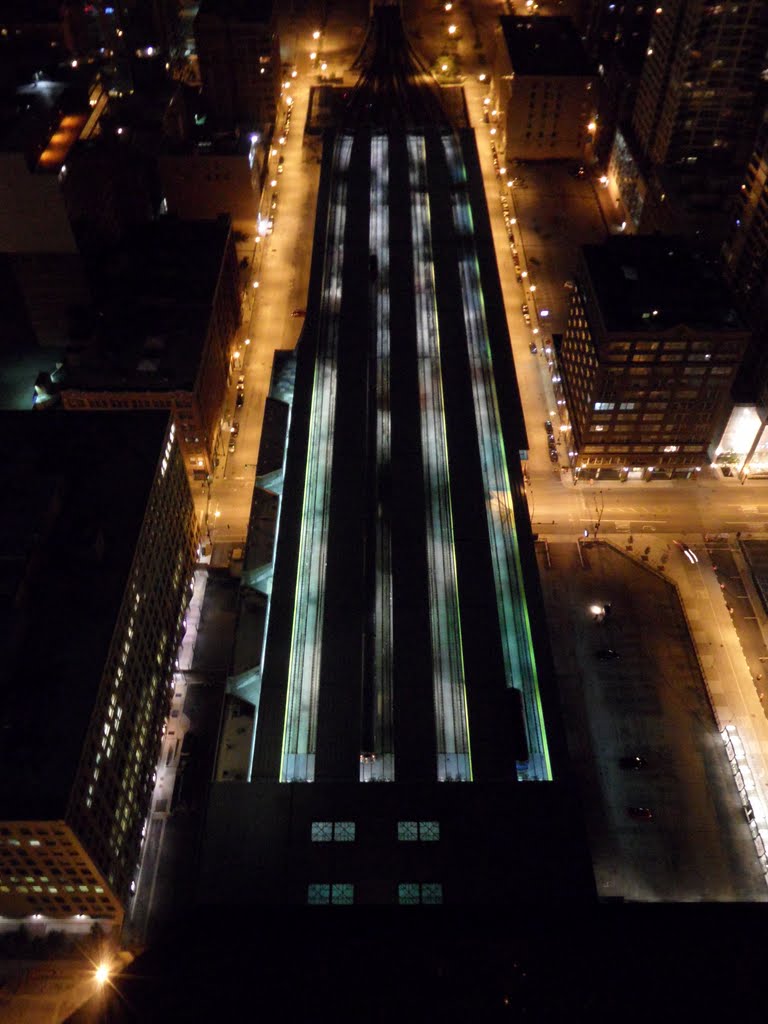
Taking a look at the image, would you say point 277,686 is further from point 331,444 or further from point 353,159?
point 353,159

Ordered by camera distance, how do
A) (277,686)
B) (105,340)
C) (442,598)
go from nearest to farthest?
(277,686) → (442,598) → (105,340)

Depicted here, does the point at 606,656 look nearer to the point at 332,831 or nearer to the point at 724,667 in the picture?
the point at 724,667

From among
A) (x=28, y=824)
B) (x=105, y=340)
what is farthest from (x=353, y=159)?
(x=28, y=824)

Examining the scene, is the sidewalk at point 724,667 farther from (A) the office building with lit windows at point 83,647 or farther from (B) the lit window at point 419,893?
(A) the office building with lit windows at point 83,647

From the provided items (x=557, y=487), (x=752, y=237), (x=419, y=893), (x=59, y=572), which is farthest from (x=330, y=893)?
(x=752, y=237)

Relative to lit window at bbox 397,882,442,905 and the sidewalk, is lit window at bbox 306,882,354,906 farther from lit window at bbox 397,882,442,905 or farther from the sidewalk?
the sidewalk
